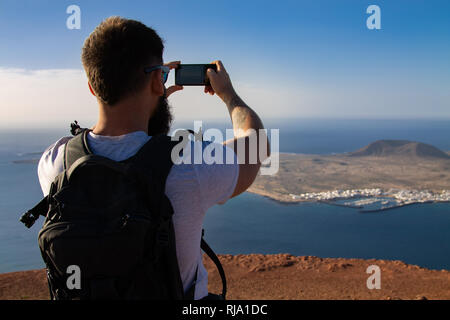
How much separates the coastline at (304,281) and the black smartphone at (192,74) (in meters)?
10.4

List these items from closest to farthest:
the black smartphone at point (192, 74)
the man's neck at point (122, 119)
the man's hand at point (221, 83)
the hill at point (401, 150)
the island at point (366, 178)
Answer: the man's neck at point (122, 119) → the man's hand at point (221, 83) → the black smartphone at point (192, 74) → the island at point (366, 178) → the hill at point (401, 150)

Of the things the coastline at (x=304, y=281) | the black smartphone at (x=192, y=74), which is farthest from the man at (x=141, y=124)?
the coastline at (x=304, y=281)

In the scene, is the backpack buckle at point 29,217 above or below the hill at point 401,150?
above

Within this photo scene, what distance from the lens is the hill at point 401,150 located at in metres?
87.6

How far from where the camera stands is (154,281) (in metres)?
1.10

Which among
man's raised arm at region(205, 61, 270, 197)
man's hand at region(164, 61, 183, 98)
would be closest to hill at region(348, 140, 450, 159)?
man's hand at region(164, 61, 183, 98)

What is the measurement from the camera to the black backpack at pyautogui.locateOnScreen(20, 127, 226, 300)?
1.05m

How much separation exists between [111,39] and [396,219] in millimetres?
47372

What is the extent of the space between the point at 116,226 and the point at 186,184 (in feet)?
0.86

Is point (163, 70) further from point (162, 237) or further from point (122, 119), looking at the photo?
point (162, 237)

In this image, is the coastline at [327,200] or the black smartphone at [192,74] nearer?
the black smartphone at [192,74]

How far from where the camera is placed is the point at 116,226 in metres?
1.06

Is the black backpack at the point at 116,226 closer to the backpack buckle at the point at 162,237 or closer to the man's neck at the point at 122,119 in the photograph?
the backpack buckle at the point at 162,237
